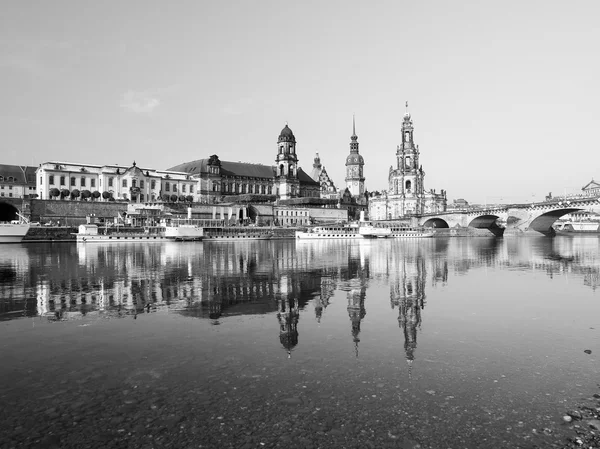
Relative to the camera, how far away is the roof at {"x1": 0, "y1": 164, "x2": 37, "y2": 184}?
3295 inches

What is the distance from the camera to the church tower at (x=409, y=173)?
122312mm

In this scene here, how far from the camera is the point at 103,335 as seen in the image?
33.0 ft

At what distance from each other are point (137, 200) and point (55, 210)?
605 inches

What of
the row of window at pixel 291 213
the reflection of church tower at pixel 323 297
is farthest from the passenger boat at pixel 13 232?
the row of window at pixel 291 213

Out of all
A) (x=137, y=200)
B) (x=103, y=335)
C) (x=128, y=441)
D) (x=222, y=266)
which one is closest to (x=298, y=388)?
(x=128, y=441)

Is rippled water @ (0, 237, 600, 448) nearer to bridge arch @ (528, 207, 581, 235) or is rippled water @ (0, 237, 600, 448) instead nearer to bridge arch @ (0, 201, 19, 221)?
bridge arch @ (0, 201, 19, 221)

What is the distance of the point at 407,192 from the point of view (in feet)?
409

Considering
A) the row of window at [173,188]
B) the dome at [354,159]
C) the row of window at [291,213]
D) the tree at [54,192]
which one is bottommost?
the row of window at [291,213]

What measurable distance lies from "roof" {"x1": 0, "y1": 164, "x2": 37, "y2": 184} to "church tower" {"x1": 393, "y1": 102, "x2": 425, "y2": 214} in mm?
85582

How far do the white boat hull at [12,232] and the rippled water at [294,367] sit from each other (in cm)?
4752

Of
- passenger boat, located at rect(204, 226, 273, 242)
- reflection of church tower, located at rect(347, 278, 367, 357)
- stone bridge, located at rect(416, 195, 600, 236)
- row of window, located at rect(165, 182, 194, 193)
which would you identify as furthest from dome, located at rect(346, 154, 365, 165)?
reflection of church tower, located at rect(347, 278, 367, 357)

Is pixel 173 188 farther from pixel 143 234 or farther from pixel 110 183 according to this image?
pixel 143 234

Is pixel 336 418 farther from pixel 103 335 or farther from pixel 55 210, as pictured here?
pixel 55 210

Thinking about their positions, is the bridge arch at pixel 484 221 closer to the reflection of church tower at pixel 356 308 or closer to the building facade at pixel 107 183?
the building facade at pixel 107 183
